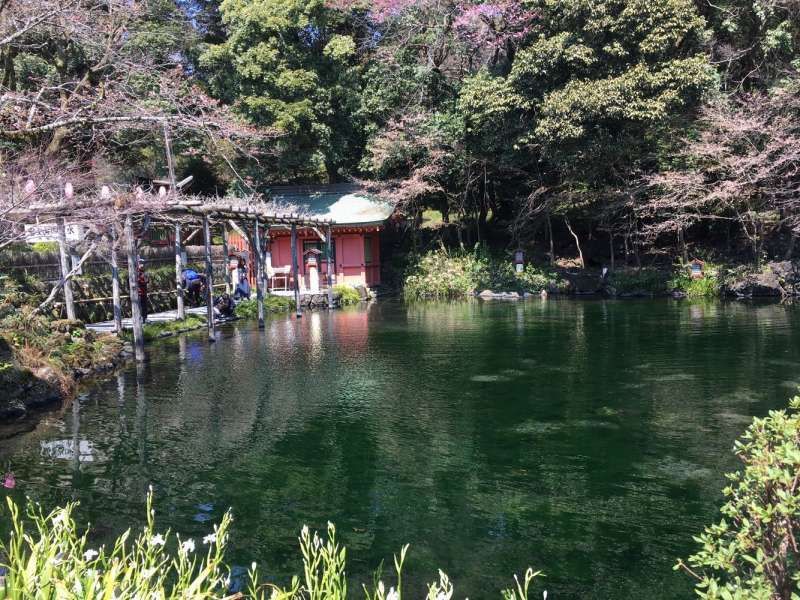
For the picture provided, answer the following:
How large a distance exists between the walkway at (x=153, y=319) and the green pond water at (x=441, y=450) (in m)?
2.31

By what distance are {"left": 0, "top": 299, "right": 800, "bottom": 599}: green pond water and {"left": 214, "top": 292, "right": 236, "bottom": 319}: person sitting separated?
566cm

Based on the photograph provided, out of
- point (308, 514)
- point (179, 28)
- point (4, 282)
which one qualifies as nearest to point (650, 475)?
point (308, 514)

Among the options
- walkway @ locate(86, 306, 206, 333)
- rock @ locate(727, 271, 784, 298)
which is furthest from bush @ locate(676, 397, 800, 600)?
rock @ locate(727, 271, 784, 298)

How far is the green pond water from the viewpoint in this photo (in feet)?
17.6

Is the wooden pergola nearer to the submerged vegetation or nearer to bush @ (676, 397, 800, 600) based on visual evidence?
the submerged vegetation

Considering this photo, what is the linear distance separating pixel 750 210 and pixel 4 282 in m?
21.7

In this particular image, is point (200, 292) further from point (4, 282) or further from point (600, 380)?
point (600, 380)

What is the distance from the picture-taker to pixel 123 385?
38.0 ft

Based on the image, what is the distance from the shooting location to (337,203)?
2864 centimetres

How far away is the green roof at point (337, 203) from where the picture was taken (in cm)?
2727

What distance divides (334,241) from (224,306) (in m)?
8.90

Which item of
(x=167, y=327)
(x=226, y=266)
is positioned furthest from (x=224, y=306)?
(x=167, y=327)

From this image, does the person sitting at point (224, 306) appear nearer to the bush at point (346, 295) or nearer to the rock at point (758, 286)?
the bush at point (346, 295)

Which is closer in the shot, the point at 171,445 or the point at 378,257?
the point at 171,445
